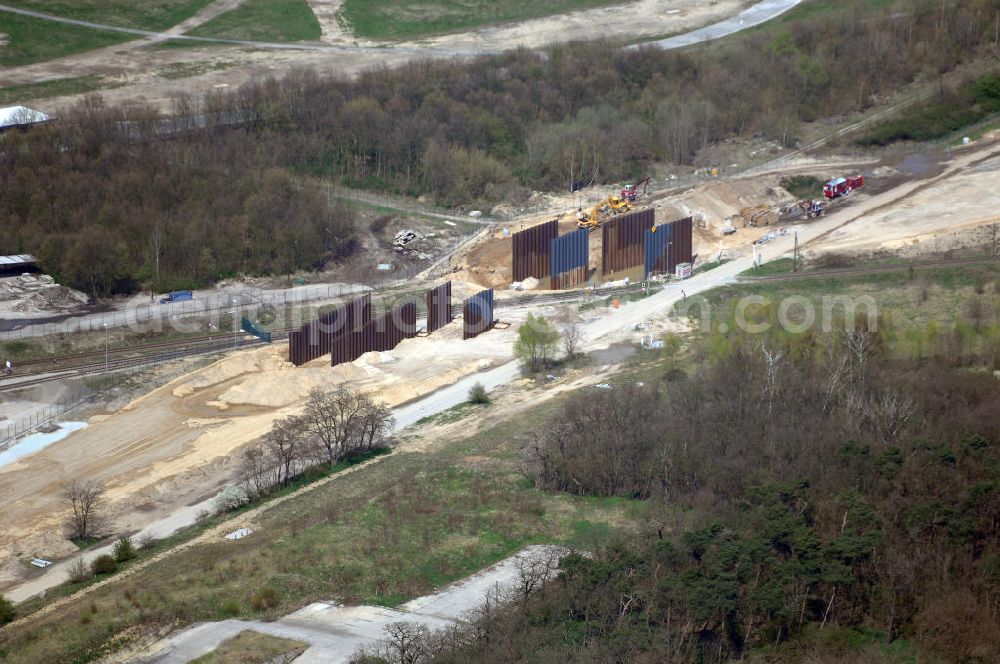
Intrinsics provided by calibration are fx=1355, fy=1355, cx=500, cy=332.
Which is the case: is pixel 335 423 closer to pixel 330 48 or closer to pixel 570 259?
pixel 570 259

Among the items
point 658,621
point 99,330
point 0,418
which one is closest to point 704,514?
point 658,621

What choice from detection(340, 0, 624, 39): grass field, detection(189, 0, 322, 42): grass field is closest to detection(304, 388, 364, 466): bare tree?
detection(189, 0, 322, 42): grass field

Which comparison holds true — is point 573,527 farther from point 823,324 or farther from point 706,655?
point 823,324

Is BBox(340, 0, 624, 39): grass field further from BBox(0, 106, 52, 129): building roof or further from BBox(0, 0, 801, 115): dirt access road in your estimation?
BBox(0, 106, 52, 129): building roof

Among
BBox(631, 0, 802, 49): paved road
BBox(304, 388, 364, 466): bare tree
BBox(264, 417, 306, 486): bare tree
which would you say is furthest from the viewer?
BBox(631, 0, 802, 49): paved road

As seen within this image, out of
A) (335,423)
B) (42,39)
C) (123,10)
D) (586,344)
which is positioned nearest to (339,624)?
(335,423)

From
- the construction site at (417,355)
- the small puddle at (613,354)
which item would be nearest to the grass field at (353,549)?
the construction site at (417,355)

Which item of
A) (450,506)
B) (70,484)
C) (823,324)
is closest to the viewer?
(450,506)
